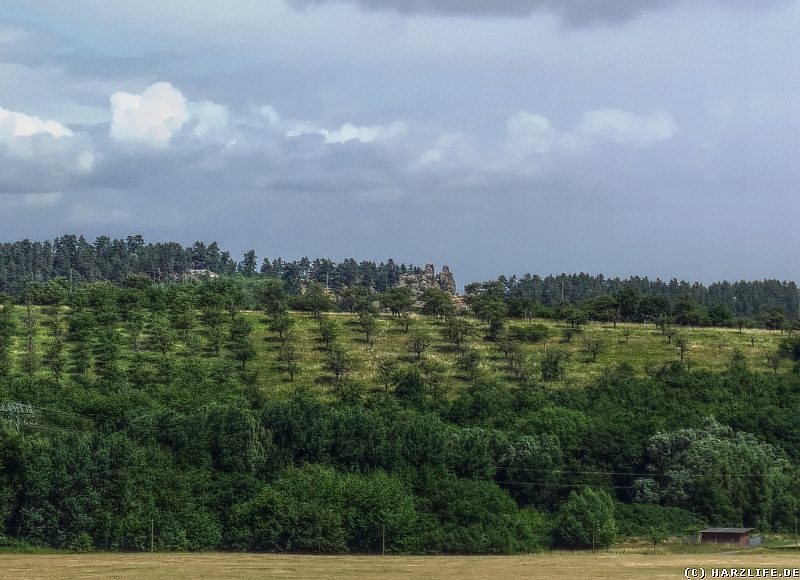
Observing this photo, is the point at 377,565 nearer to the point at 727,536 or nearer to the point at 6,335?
the point at 727,536

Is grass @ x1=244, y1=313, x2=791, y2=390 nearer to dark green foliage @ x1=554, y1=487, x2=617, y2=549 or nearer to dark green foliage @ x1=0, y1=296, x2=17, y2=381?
dark green foliage @ x1=0, y1=296, x2=17, y2=381

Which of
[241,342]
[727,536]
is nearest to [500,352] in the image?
[241,342]

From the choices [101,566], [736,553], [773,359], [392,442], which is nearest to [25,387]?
[392,442]

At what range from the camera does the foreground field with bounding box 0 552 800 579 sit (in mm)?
57812

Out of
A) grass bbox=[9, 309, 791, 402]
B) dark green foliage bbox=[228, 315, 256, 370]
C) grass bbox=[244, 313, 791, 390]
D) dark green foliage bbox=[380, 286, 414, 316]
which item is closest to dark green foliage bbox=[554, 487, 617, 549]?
grass bbox=[9, 309, 791, 402]

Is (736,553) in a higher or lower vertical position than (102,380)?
lower

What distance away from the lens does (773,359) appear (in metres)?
129

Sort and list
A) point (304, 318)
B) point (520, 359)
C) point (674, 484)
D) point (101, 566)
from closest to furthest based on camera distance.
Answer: point (101, 566) → point (674, 484) → point (520, 359) → point (304, 318)

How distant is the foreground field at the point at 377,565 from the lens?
57.8 m

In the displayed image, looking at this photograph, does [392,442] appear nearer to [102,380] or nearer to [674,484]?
[674,484]

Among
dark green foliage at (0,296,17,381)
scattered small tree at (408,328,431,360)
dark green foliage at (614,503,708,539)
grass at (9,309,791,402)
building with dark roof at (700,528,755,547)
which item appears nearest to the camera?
building with dark roof at (700,528,755,547)

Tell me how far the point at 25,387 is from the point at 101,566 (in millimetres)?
47496

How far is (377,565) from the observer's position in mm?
64688

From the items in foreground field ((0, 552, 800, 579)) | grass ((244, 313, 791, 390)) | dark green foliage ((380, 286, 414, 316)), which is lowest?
foreground field ((0, 552, 800, 579))
